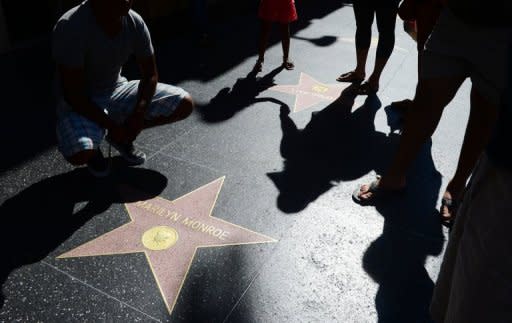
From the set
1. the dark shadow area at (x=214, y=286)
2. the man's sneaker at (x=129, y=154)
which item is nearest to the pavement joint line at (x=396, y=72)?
the man's sneaker at (x=129, y=154)

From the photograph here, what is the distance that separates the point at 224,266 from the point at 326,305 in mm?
577

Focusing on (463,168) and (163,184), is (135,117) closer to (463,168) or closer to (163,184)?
(163,184)

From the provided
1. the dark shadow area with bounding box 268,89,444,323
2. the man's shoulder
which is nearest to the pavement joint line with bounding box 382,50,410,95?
the dark shadow area with bounding box 268,89,444,323

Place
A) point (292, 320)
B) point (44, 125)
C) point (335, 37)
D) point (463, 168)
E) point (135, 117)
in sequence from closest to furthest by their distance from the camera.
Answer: point (292, 320), point (463, 168), point (135, 117), point (44, 125), point (335, 37)

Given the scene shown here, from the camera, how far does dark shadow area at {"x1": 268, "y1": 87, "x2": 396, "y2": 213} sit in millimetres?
3094

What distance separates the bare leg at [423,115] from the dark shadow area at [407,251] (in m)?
0.26

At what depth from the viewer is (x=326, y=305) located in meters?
2.20

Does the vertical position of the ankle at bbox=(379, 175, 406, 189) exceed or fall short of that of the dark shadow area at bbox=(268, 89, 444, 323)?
it exceeds it

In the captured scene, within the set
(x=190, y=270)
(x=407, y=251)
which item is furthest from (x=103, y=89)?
(x=407, y=251)

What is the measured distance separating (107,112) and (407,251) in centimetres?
218

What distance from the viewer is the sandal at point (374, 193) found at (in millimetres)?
2953

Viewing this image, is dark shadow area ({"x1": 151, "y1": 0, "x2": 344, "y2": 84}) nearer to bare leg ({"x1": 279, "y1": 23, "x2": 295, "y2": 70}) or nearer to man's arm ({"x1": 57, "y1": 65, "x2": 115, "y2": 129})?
bare leg ({"x1": 279, "y1": 23, "x2": 295, "y2": 70})

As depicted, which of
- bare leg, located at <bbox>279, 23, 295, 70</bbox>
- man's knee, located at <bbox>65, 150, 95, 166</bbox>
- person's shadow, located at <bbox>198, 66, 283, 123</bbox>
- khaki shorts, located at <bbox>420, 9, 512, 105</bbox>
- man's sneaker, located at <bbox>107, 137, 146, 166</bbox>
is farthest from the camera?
bare leg, located at <bbox>279, 23, 295, 70</bbox>

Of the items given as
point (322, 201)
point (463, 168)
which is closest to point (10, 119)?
point (322, 201)
